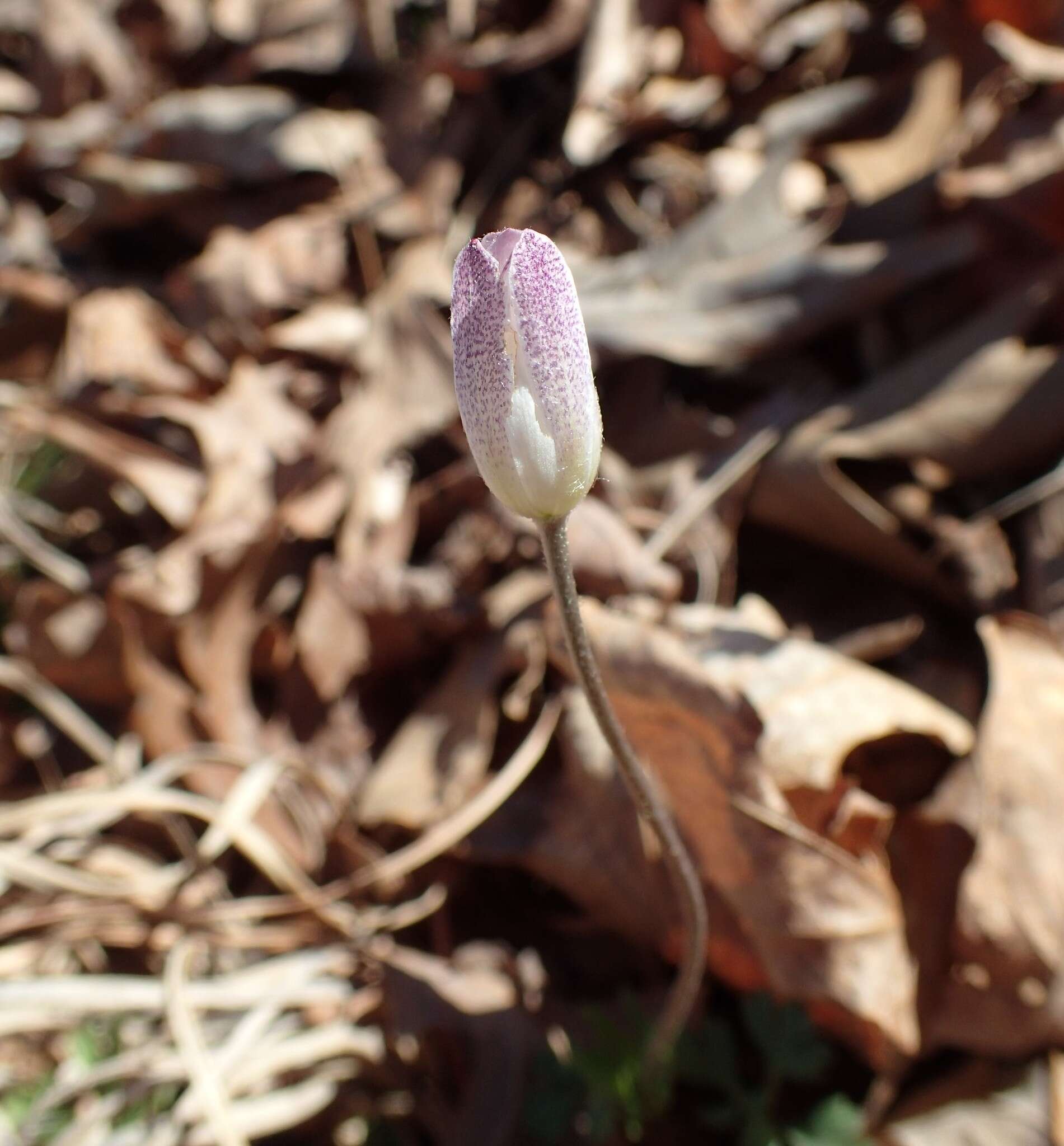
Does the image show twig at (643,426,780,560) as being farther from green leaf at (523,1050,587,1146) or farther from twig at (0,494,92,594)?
twig at (0,494,92,594)

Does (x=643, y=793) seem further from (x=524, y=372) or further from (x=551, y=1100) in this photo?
(x=551, y=1100)

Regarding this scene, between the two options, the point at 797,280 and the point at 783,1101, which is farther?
the point at 797,280

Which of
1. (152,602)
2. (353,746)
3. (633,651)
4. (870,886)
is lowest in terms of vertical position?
(353,746)

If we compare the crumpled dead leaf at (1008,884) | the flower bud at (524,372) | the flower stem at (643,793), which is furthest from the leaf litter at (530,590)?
the flower bud at (524,372)

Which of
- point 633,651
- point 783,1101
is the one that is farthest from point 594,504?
point 783,1101

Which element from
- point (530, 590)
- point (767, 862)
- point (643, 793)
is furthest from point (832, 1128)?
point (530, 590)

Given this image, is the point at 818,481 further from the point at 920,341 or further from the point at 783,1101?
the point at 783,1101

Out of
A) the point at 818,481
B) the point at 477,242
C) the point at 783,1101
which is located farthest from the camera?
the point at 818,481
